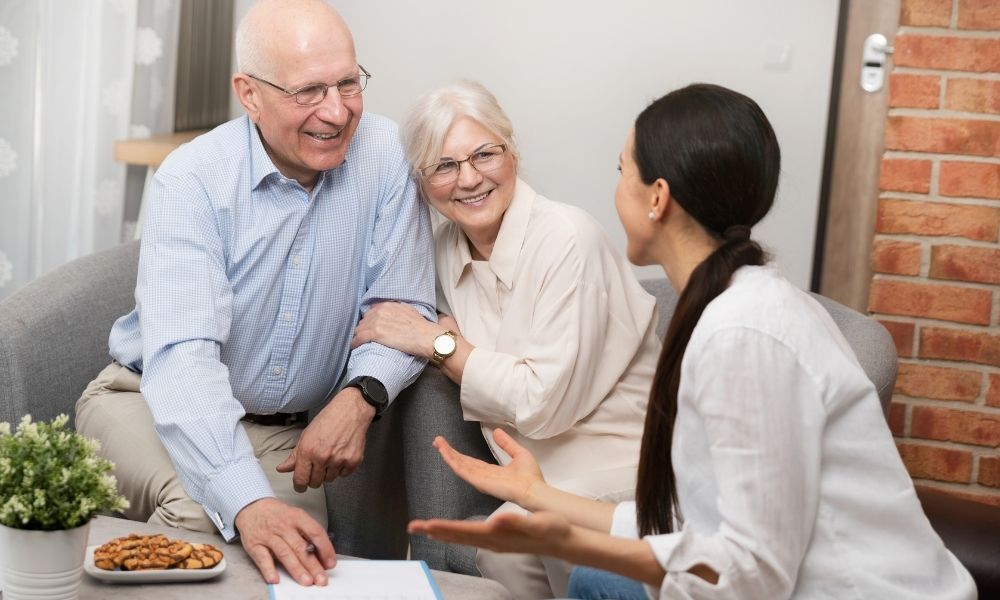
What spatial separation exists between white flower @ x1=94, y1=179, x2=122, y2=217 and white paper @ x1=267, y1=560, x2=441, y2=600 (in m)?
1.48

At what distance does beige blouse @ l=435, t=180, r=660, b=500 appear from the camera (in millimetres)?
1944

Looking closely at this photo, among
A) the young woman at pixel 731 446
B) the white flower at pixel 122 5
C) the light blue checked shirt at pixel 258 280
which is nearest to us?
the young woman at pixel 731 446

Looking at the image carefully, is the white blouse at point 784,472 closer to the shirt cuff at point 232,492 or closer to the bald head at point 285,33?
the shirt cuff at point 232,492

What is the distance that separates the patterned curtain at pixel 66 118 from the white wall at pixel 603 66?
0.76 meters

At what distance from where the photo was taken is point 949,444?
2.68 m

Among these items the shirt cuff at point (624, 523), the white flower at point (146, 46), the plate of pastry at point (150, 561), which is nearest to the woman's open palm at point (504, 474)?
the shirt cuff at point (624, 523)

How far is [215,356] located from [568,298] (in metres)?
0.61

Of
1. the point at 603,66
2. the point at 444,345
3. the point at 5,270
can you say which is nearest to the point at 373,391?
the point at 444,345

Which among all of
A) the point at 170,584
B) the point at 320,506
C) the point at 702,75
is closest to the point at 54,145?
the point at 320,506

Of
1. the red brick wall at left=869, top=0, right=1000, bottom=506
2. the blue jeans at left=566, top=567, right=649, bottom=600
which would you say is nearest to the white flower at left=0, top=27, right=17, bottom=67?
the blue jeans at left=566, top=567, right=649, bottom=600

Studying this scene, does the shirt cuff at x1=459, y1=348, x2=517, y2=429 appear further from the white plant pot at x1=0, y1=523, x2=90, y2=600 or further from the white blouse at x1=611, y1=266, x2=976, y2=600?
the white plant pot at x1=0, y1=523, x2=90, y2=600

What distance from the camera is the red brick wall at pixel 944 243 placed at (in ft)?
8.30

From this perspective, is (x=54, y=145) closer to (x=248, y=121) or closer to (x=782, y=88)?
(x=248, y=121)

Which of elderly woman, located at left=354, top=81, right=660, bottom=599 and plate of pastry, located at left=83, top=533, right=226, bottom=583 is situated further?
elderly woman, located at left=354, top=81, right=660, bottom=599
